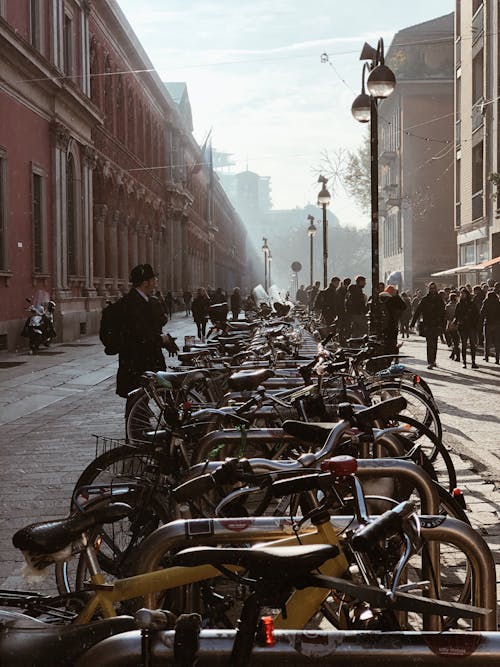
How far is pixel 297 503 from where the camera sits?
3.86m

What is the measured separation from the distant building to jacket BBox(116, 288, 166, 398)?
138 ft

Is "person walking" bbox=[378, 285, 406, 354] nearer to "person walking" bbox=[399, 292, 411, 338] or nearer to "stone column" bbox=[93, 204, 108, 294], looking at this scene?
"person walking" bbox=[399, 292, 411, 338]

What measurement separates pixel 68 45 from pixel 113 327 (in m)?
22.0

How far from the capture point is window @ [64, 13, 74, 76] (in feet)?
90.4

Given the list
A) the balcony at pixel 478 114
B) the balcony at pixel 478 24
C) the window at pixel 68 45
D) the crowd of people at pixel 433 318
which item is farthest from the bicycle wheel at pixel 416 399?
the balcony at pixel 478 24

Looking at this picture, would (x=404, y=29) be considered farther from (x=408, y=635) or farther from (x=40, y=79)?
(x=408, y=635)

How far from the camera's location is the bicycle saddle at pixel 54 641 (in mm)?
1885

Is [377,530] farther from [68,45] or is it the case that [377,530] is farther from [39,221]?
[68,45]

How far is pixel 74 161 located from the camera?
28.2m

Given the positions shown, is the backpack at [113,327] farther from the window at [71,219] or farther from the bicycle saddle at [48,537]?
the window at [71,219]

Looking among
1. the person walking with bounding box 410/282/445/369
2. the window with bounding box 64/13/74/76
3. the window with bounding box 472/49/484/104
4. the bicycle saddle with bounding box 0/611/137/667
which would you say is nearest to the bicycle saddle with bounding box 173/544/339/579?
the bicycle saddle with bounding box 0/611/137/667

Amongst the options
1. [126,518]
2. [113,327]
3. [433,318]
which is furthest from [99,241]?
[126,518]

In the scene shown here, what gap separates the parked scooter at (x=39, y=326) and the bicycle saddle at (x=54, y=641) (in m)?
20.1

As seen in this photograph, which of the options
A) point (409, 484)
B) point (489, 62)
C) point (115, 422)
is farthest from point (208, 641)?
point (489, 62)
